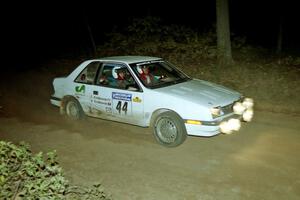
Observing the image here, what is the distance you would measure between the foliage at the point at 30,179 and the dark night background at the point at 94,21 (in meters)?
14.7

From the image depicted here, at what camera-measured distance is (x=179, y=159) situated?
20.7ft

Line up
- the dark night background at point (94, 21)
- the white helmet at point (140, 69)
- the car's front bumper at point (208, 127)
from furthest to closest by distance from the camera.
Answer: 1. the dark night background at point (94, 21)
2. the white helmet at point (140, 69)
3. the car's front bumper at point (208, 127)

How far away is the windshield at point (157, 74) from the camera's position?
7.43m

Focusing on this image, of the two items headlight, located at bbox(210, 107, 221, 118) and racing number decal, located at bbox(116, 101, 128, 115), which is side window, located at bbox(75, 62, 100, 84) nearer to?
racing number decal, located at bbox(116, 101, 128, 115)

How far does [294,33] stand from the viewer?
19.1 meters

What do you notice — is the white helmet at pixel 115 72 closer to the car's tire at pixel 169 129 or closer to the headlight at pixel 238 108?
the car's tire at pixel 169 129

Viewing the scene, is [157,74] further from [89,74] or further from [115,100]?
[89,74]

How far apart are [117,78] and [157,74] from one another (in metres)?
0.81

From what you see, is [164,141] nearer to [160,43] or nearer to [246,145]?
[246,145]

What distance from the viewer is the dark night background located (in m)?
20.1

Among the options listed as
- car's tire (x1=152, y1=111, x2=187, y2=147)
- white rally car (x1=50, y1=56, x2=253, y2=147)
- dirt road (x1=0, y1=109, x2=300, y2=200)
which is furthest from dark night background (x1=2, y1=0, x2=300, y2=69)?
car's tire (x1=152, y1=111, x2=187, y2=147)

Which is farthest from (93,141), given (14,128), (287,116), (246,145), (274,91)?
(274,91)

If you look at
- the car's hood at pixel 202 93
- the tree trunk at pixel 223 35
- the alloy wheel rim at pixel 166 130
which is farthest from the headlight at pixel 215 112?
the tree trunk at pixel 223 35

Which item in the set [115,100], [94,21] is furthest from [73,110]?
[94,21]
